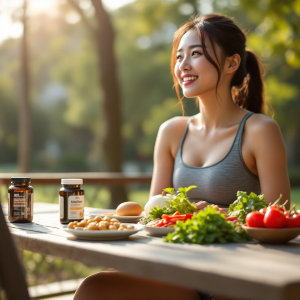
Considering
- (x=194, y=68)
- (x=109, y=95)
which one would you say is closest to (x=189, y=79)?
(x=194, y=68)

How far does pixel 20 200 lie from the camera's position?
1815 millimetres

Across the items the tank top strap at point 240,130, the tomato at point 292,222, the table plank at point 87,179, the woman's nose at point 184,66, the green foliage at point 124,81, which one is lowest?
the table plank at point 87,179

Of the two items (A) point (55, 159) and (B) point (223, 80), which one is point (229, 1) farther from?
(A) point (55, 159)

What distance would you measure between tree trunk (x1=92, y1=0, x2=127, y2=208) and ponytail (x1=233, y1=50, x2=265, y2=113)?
425 cm

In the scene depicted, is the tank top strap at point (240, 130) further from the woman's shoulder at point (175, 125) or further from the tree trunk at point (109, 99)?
the tree trunk at point (109, 99)

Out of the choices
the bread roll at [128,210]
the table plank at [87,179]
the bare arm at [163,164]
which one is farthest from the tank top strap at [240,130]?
the table plank at [87,179]

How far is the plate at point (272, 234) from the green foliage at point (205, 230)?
0.06m

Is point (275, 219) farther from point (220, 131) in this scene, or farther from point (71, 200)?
point (220, 131)

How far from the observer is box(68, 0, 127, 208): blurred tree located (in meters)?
6.87

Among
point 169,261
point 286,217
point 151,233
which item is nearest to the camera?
point 169,261

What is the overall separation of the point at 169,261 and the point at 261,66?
189cm

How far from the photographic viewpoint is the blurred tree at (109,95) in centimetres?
687

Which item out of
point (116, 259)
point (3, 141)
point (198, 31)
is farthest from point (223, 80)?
point (3, 141)

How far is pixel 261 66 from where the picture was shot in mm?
2697
